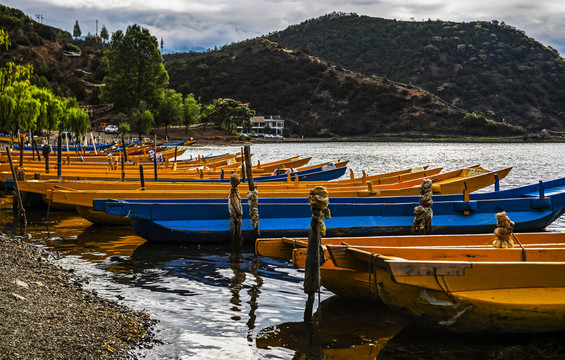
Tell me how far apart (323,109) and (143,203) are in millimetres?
136251

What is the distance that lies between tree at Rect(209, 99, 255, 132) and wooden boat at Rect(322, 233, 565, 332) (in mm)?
104754

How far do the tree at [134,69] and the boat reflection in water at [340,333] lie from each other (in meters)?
84.7

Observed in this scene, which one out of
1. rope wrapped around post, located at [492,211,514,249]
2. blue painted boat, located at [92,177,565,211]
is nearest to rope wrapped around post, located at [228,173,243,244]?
blue painted boat, located at [92,177,565,211]

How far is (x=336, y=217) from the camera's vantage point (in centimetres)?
1714

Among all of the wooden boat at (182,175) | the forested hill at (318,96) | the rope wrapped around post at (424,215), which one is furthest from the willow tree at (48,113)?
the forested hill at (318,96)

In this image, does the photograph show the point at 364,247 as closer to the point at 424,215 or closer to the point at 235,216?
the point at 424,215

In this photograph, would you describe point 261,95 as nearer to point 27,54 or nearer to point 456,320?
point 27,54

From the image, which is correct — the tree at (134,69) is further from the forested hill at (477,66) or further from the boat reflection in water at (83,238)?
the forested hill at (477,66)

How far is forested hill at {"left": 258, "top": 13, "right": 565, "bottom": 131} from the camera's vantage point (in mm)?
152250

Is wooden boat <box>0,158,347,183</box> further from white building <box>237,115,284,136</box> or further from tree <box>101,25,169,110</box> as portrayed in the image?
white building <box>237,115,284,136</box>

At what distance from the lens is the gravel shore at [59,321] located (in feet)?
24.0

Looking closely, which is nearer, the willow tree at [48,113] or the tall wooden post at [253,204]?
the tall wooden post at [253,204]

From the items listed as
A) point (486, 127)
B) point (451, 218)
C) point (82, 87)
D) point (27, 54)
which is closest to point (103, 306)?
point (451, 218)

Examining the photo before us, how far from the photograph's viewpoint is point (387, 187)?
21.1 m
